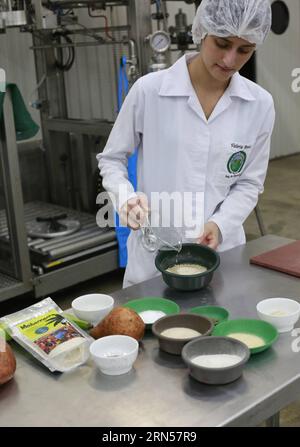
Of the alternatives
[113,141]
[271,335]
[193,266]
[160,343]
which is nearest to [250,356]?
[271,335]

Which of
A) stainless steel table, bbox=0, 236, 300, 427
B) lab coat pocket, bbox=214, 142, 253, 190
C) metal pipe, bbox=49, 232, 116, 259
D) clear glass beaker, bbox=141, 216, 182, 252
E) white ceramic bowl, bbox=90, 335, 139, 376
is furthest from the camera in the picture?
metal pipe, bbox=49, 232, 116, 259

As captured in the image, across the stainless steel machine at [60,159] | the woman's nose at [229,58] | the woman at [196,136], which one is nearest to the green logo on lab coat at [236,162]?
the woman at [196,136]

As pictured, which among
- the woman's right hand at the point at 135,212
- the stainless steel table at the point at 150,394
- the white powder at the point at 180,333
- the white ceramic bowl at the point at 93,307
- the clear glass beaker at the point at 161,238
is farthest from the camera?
the clear glass beaker at the point at 161,238

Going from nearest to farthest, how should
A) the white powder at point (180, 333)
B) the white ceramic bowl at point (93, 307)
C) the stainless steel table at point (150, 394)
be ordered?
the stainless steel table at point (150, 394) → the white powder at point (180, 333) → the white ceramic bowl at point (93, 307)

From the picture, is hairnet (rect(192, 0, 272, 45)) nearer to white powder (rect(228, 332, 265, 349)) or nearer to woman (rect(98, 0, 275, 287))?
woman (rect(98, 0, 275, 287))

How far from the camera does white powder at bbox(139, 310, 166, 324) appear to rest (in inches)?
53.8

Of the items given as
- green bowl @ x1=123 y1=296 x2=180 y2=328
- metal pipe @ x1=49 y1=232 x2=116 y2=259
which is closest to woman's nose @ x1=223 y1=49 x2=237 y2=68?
green bowl @ x1=123 y1=296 x2=180 y2=328

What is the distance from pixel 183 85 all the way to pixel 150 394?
0.97m

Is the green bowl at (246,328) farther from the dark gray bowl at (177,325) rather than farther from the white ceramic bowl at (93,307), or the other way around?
the white ceramic bowl at (93,307)

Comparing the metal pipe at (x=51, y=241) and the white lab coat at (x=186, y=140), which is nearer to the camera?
the white lab coat at (x=186, y=140)

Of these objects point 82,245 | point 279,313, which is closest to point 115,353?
point 279,313

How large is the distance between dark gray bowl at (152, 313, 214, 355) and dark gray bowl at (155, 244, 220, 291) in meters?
0.22

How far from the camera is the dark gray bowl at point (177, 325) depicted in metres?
1.21

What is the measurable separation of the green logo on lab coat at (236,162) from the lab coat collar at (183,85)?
17 cm
